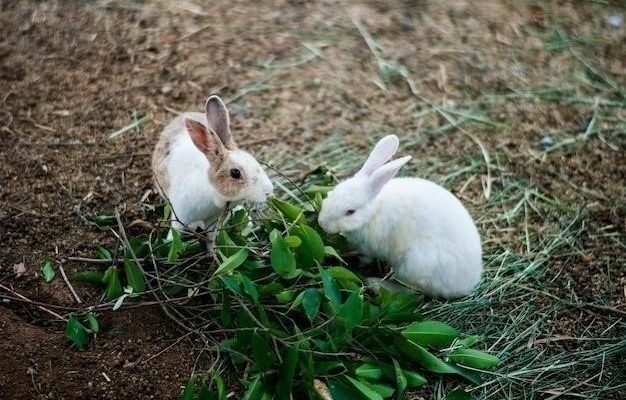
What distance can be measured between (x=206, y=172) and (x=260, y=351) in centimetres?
92

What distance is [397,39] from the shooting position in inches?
210

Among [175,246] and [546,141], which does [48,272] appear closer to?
[175,246]

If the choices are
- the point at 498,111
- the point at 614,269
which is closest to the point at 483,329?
the point at 614,269

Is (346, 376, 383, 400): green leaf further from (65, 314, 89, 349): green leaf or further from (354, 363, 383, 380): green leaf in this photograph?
(65, 314, 89, 349): green leaf

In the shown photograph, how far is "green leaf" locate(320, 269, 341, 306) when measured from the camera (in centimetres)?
299

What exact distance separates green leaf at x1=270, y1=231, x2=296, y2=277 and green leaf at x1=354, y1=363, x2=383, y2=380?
0.50 meters

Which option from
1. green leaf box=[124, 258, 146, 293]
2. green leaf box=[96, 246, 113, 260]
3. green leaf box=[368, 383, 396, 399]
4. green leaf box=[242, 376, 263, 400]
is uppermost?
green leaf box=[124, 258, 146, 293]

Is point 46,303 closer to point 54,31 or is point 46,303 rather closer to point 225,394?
point 225,394

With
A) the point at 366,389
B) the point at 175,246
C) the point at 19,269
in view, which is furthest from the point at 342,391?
the point at 19,269

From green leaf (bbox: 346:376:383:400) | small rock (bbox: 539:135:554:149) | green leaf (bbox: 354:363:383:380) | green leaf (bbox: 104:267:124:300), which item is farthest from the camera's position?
small rock (bbox: 539:135:554:149)

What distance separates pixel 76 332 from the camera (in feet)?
10.1

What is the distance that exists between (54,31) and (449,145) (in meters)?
2.76

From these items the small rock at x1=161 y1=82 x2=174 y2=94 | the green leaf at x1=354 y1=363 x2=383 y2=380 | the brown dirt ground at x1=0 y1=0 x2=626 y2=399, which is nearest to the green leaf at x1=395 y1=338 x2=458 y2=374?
the green leaf at x1=354 y1=363 x2=383 y2=380

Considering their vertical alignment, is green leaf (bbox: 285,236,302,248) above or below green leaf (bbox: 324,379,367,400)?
above
